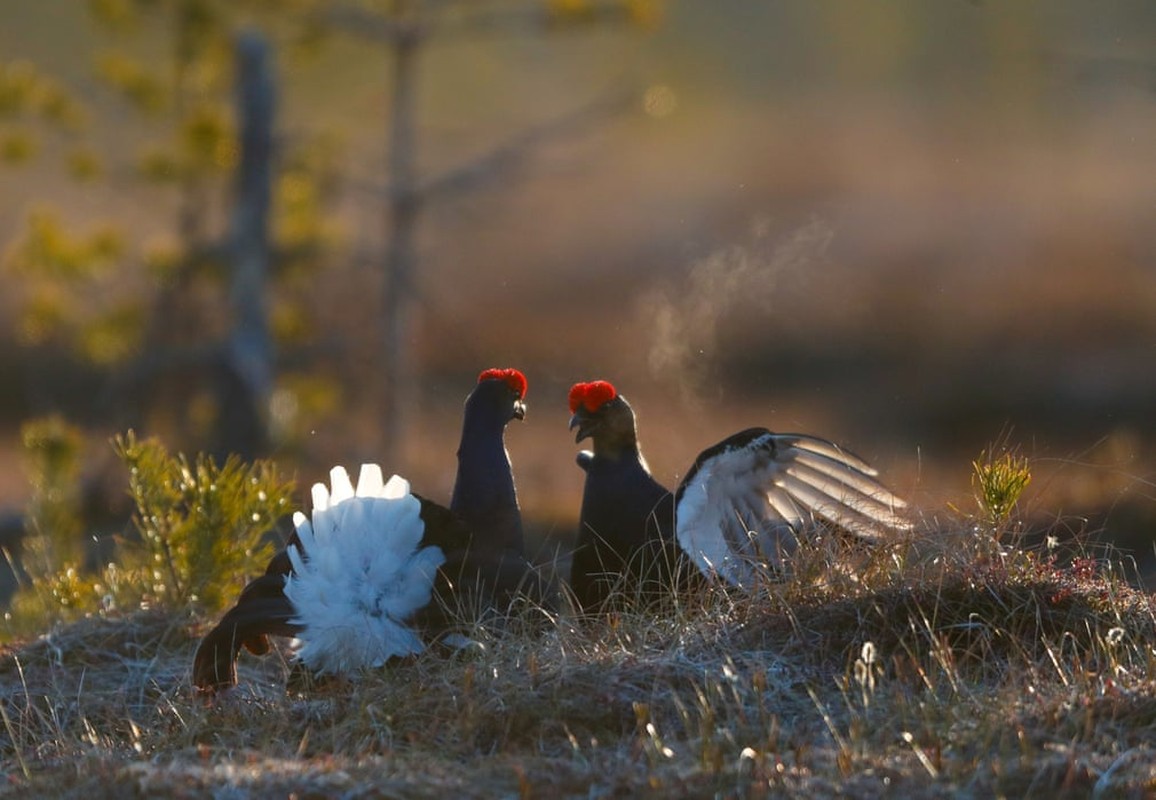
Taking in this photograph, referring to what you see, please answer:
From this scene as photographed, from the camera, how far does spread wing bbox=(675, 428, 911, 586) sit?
13.7 feet

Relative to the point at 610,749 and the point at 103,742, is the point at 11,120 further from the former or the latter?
the point at 610,749

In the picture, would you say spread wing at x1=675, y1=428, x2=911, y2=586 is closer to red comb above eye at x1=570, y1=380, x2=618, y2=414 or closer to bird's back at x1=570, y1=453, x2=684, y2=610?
bird's back at x1=570, y1=453, x2=684, y2=610

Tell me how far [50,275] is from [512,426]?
16.7 feet

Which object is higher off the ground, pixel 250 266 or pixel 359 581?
pixel 250 266

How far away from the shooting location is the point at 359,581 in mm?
3951

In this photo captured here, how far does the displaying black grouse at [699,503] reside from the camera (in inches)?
167


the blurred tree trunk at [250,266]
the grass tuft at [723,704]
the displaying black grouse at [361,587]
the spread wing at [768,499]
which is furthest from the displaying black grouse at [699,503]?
the blurred tree trunk at [250,266]

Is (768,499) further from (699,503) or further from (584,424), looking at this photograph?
(584,424)

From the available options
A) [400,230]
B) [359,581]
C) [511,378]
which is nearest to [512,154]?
[400,230]

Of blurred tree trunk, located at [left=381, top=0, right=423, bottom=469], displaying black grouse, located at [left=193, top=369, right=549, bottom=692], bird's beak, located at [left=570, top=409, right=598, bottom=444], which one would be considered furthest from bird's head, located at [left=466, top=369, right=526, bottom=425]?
blurred tree trunk, located at [left=381, top=0, right=423, bottom=469]

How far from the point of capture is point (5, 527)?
34.0 ft

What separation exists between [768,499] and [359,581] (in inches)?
46.6

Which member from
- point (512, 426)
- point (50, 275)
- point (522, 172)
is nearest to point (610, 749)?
point (50, 275)

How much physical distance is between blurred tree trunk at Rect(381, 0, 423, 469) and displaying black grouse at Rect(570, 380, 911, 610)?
6540 mm
